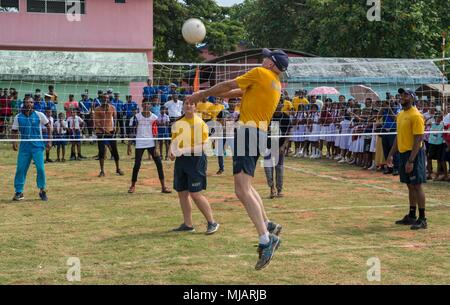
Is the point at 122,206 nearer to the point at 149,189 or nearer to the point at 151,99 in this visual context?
→ the point at 149,189

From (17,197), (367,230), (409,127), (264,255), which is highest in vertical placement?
(409,127)

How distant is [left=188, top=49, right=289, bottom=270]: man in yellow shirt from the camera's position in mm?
7477

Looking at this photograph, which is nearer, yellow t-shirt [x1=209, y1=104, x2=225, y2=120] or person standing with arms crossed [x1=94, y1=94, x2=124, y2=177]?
yellow t-shirt [x1=209, y1=104, x2=225, y2=120]

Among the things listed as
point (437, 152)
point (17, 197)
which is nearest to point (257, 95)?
point (17, 197)

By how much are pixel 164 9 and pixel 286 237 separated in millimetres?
32513

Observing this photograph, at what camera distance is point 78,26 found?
34812 millimetres

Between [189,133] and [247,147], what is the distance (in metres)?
2.79

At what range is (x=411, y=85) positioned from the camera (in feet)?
99.5

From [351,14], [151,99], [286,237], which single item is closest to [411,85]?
[351,14]

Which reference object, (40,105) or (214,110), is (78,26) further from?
(214,110)

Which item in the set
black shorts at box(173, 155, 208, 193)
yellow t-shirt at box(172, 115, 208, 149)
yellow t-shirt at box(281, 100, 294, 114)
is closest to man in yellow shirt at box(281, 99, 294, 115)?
yellow t-shirt at box(281, 100, 294, 114)

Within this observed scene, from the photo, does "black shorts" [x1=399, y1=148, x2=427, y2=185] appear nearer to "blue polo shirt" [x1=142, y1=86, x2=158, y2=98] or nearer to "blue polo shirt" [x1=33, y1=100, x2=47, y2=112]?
"blue polo shirt" [x1=142, y1=86, x2=158, y2=98]

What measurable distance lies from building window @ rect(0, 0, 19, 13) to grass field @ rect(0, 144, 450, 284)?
20.9 meters

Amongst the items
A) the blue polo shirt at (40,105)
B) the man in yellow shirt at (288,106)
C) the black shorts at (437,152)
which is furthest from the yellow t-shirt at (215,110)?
the blue polo shirt at (40,105)
